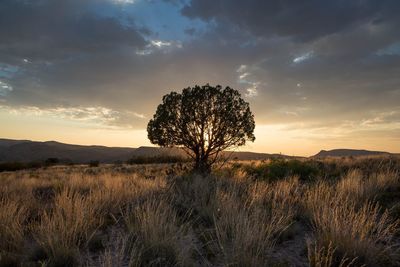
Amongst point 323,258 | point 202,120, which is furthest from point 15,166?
point 323,258

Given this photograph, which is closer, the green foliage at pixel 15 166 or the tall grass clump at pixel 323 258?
the tall grass clump at pixel 323 258

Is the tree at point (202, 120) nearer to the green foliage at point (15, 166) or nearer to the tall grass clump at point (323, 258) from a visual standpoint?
the tall grass clump at point (323, 258)

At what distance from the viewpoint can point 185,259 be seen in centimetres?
472

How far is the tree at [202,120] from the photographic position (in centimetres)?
1852

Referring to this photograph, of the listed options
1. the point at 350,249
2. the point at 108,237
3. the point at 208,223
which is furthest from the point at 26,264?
the point at 350,249

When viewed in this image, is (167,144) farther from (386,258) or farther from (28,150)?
(28,150)

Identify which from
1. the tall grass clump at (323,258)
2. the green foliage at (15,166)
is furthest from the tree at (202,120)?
the green foliage at (15,166)

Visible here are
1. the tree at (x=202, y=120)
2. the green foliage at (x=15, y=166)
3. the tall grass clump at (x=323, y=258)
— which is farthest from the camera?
the green foliage at (x=15, y=166)

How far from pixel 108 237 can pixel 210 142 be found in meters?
12.7

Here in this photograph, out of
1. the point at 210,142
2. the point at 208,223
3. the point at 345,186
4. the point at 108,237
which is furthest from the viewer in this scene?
the point at 210,142

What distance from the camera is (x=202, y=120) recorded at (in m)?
18.4

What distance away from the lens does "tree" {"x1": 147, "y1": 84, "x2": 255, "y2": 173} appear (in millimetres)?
18516

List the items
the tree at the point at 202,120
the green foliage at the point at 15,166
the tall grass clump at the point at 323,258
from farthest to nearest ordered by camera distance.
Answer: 1. the green foliage at the point at 15,166
2. the tree at the point at 202,120
3. the tall grass clump at the point at 323,258

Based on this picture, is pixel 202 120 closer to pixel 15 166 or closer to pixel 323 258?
pixel 323 258
